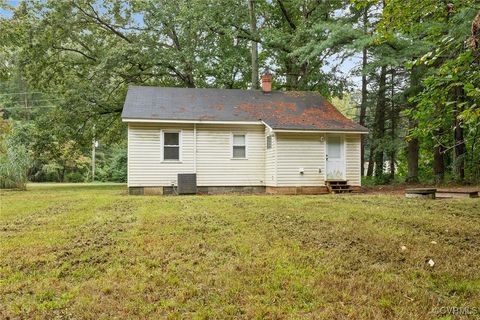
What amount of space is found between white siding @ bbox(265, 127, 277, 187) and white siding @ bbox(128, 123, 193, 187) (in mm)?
2895

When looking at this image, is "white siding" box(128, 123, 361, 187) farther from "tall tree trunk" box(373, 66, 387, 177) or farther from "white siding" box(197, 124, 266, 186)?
"tall tree trunk" box(373, 66, 387, 177)

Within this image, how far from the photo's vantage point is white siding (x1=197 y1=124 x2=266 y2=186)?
1420 cm

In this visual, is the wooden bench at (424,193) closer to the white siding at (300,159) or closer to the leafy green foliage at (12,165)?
the white siding at (300,159)

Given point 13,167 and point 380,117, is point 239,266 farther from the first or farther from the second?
point 380,117

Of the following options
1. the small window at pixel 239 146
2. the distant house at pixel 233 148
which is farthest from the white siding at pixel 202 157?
the small window at pixel 239 146

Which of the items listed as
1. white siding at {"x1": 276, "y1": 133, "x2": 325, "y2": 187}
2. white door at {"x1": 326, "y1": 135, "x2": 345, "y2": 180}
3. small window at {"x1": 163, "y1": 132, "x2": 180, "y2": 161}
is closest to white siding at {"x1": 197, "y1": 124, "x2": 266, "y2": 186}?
small window at {"x1": 163, "y1": 132, "x2": 180, "y2": 161}

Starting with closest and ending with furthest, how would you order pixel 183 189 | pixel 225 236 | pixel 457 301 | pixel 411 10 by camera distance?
pixel 457 301, pixel 225 236, pixel 411 10, pixel 183 189

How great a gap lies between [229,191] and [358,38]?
7273mm

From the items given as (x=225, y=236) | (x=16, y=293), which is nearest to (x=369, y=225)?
(x=225, y=236)

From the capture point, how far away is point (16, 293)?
10.9 feet

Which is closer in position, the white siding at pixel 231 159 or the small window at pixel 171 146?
the white siding at pixel 231 159

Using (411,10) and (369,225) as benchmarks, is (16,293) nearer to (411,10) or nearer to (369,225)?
(369,225)

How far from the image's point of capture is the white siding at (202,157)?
44.8 feet

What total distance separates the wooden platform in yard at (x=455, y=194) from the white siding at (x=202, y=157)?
612cm
